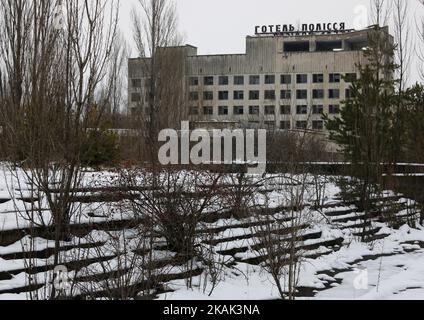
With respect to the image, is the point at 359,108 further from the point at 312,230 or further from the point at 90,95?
the point at 90,95

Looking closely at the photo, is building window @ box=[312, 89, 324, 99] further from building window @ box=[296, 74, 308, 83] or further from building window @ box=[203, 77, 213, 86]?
building window @ box=[203, 77, 213, 86]

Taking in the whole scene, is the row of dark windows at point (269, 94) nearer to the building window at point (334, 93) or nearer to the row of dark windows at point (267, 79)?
the building window at point (334, 93)

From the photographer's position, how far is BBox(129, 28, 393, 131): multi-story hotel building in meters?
71.6

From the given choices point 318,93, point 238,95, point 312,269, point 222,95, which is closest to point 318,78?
point 318,93

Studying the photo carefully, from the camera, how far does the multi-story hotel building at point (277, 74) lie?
235ft

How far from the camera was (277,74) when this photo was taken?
74.5m

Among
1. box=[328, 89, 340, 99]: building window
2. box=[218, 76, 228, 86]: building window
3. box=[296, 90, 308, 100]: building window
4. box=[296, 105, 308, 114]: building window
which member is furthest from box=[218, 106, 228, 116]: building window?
box=[328, 89, 340, 99]: building window

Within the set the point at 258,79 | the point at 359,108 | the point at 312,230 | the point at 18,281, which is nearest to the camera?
the point at 18,281

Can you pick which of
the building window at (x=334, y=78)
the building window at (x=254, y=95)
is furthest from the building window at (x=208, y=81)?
the building window at (x=334, y=78)

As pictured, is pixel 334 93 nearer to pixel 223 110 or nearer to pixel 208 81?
pixel 223 110

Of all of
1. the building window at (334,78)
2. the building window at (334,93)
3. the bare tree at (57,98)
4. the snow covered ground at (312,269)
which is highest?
the building window at (334,78)
